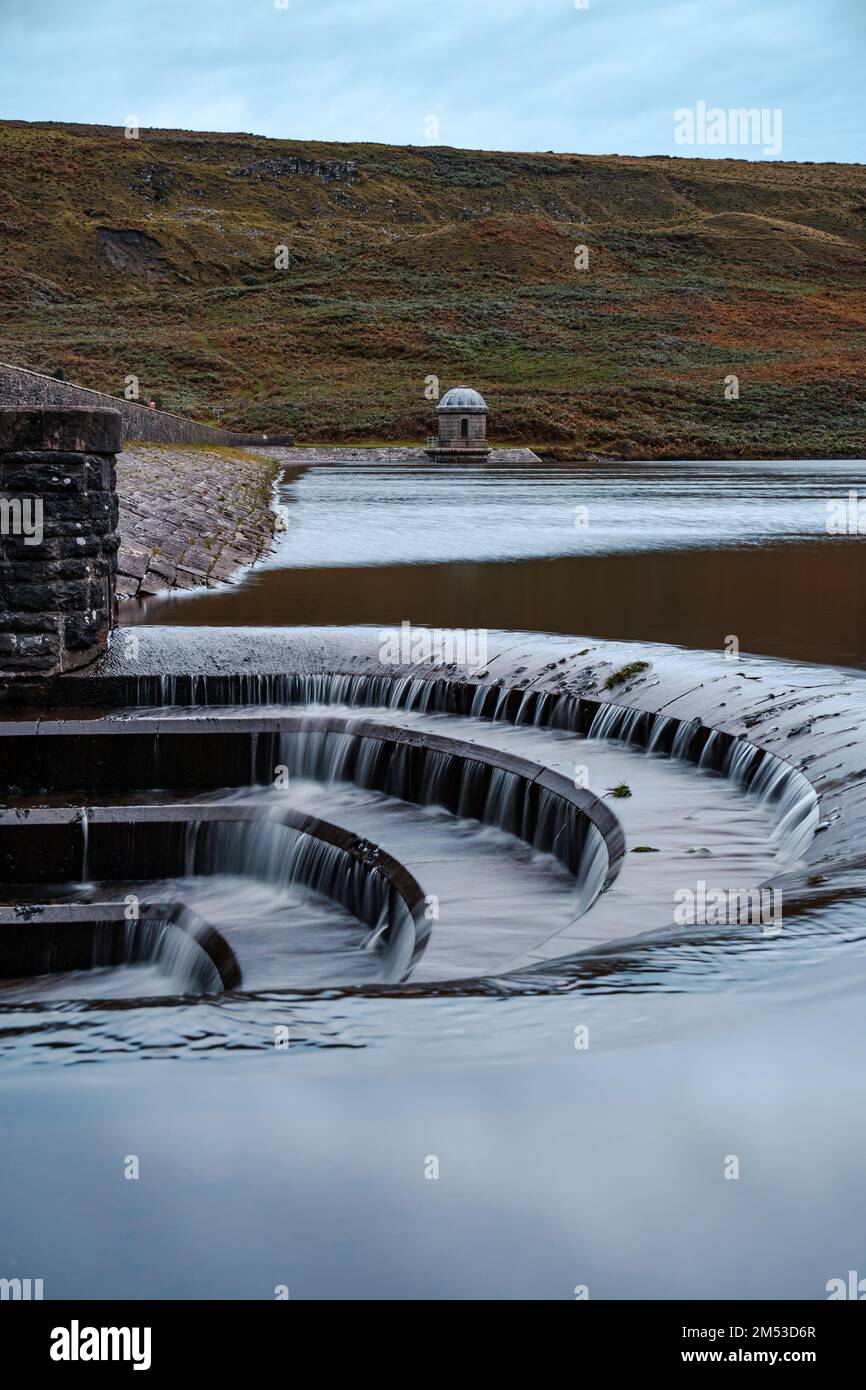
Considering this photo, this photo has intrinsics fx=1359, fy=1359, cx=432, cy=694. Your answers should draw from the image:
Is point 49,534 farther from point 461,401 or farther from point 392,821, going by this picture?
point 461,401

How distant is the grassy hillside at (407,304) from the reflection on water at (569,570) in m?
29.9

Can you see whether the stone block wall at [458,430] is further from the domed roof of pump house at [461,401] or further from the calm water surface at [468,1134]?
the calm water surface at [468,1134]

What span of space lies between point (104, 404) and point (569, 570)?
7.08 meters

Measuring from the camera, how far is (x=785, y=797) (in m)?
7.66

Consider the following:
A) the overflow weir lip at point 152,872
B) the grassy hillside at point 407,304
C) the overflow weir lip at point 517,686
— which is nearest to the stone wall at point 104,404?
the overflow weir lip at point 517,686

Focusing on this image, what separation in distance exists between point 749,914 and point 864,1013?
930 millimetres

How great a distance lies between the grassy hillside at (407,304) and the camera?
6153cm

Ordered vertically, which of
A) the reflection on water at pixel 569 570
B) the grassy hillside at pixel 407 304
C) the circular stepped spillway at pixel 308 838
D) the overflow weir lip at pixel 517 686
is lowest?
the circular stepped spillway at pixel 308 838

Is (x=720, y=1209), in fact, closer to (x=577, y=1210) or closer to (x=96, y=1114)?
(x=577, y=1210)

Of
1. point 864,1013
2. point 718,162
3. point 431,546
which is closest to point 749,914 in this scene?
point 864,1013

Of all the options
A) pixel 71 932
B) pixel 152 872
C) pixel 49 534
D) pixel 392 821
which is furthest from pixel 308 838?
pixel 49 534

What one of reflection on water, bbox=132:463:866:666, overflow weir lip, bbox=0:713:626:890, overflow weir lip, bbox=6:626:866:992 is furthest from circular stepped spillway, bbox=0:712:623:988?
reflection on water, bbox=132:463:866:666

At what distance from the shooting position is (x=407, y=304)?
85.5 m

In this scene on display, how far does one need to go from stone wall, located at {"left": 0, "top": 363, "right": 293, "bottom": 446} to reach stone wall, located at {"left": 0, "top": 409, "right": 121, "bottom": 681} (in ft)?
0.92
